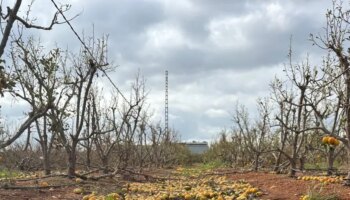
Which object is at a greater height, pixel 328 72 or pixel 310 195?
pixel 328 72

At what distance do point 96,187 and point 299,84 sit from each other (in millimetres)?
5928

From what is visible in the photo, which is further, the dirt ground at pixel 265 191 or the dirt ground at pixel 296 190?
the dirt ground at pixel 265 191

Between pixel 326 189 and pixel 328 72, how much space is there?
4.64 metres

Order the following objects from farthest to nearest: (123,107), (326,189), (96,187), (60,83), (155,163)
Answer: (155,163) < (123,107) < (60,83) < (96,187) < (326,189)

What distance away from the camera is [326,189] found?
8.89 metres

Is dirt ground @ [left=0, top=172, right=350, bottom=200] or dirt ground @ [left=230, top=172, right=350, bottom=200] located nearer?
dirt ground @ [left=230, top=172, right=350, bottom=200]

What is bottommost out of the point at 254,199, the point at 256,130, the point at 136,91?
the point at 254,199

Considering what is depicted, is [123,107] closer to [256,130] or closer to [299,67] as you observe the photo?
[256,130]

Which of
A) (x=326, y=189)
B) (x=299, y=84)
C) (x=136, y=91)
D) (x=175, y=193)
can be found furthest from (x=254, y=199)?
(x=136, y=91)

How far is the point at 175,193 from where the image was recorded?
11.0m

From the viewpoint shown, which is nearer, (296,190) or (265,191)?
(296,190)

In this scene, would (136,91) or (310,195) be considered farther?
(136,91)

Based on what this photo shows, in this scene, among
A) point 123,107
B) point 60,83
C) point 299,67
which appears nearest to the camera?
point 299,67

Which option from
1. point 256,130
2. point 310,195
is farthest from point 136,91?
point 310,195
